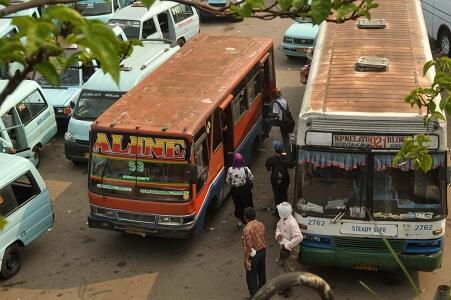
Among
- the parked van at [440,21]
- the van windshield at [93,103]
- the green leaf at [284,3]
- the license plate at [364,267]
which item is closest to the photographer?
the green leaf at [284,3]

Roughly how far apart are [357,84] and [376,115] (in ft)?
3.89

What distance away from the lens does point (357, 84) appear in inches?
374

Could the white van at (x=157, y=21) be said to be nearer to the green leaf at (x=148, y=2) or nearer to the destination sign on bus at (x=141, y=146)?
the destination sign on bus at (x=141, y=146)

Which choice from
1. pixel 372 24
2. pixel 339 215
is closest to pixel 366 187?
pixel 339 215

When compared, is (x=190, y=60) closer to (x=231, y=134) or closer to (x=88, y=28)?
(x=231, y=134)

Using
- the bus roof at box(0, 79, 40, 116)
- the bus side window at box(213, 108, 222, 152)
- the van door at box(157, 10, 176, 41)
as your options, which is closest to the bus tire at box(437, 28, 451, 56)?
the van door at box(157, 10, 176, 41)

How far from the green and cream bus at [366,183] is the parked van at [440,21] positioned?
32.6 ft

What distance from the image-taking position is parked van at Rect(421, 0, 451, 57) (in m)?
18.6

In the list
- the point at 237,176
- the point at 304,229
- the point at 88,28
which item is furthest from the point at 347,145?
the point at 88,28

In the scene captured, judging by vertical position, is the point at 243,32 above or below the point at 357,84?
below

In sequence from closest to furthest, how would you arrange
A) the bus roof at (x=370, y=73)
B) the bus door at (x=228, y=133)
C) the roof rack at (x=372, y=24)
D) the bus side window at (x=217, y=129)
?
1. the bus roof at (x=370, y=73)
2. the bus side window at (x=217, y=129)
3. the bus door at (x=228, y=133)
4. the roof rack at (x=372, y=24)

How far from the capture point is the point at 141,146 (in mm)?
10117

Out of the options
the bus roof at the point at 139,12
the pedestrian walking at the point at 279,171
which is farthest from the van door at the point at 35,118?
the bus roof at the point at 139,12

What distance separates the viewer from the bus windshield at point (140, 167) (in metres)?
10.1
